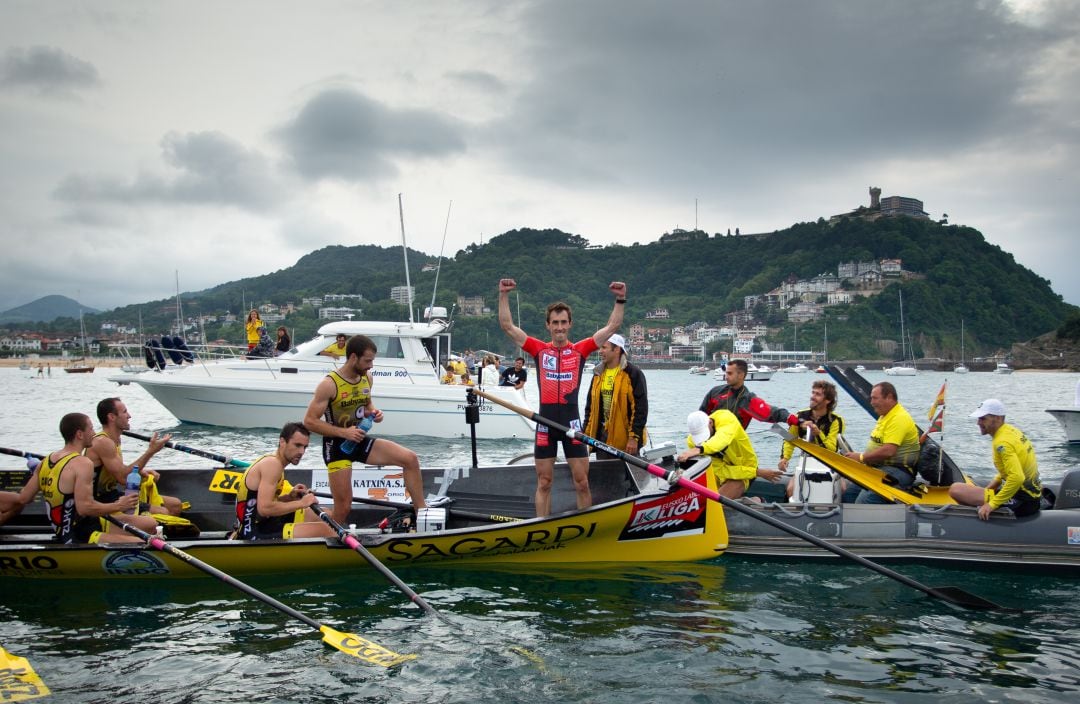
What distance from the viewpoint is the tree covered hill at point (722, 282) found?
86.2 m

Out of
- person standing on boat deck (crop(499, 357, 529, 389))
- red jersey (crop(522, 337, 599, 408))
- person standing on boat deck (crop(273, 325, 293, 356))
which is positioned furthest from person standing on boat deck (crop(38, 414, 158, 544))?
person standing on boat deck (crop(273, 325, 293, 356))

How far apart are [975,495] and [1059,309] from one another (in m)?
136

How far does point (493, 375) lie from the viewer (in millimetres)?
24109

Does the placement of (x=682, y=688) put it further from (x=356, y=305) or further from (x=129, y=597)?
(x=356, y=305)

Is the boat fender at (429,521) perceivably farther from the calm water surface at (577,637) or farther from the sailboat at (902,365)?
the sailboat at (902,365)

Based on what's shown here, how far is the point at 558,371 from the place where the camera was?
25.0 feet

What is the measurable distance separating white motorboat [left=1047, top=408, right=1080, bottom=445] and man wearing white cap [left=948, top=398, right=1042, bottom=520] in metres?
15.3

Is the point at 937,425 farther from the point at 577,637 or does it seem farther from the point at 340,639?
the point at 340,639

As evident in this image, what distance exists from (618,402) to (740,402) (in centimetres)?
147

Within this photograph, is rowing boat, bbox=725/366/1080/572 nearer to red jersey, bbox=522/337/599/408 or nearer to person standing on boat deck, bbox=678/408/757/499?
person standing on boat deck, bbox=678/408/757/499

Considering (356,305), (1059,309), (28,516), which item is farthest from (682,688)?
(1059,309)

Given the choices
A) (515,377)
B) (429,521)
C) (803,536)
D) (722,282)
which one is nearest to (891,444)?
(803,536)

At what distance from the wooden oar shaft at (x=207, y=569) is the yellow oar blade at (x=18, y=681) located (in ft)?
4.20

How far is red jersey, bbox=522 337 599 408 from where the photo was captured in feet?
25.0
